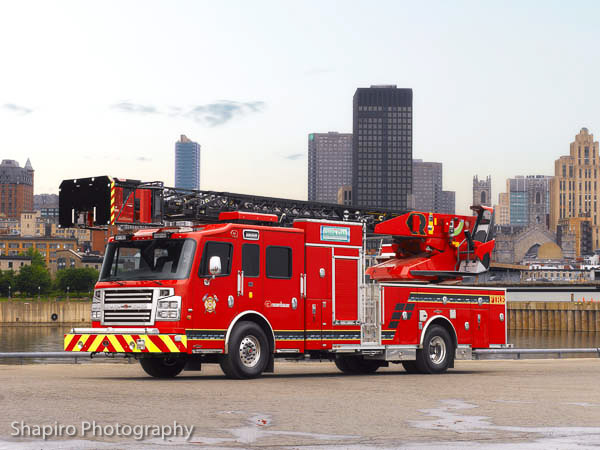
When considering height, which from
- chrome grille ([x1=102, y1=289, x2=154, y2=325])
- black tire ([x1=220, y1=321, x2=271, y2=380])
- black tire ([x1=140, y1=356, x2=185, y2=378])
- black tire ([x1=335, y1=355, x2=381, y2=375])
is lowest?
black tire ([x1=335, y1=355, x2=381, y2=375])

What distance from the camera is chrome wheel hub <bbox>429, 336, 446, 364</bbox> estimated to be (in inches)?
960

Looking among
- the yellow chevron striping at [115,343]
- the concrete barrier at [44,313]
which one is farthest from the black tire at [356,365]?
the concrete barrier at [44,313]

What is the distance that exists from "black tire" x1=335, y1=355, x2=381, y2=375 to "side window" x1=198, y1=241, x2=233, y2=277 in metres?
5.75

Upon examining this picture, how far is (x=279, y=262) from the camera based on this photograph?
2133 centimetres

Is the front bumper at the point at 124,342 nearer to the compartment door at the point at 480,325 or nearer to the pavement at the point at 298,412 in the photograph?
the pavement at the point at 298,412

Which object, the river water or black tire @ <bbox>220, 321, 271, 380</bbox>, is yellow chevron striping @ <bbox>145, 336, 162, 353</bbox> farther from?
the river water

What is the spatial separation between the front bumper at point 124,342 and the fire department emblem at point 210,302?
0.80 meters

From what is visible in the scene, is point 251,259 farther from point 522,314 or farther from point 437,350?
point 522,314

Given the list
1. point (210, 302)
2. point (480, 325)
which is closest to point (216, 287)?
point (210, 302)

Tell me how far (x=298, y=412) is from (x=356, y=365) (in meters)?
11.7

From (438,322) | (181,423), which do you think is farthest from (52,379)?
(438,322)

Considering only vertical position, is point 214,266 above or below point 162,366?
above

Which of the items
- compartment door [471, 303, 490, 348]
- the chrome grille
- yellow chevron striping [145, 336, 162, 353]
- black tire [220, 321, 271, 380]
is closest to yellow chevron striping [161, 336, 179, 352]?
yellow chevron striping [145, 336, 162, 353]

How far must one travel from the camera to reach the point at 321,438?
10.8 metres
